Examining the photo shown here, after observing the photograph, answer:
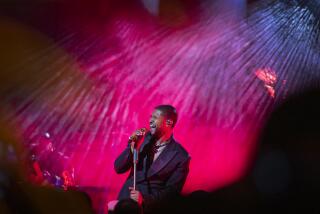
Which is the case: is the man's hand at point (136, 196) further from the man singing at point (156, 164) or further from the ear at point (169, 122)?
the ear at point (169, 122)

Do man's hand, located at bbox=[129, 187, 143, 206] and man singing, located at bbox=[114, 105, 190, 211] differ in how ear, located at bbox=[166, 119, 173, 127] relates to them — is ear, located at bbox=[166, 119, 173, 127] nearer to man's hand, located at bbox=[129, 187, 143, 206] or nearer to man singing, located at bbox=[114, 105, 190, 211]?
man singing, located at bbox=[114, 105, 190, 211]

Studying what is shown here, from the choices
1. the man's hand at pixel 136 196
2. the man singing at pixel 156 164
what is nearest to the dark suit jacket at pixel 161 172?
the man singing at pixel 156 164

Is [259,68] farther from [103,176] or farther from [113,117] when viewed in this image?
[103,176]

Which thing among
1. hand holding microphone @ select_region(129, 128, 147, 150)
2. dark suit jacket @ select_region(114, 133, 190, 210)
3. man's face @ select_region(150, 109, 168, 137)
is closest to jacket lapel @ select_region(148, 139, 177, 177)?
dark suit jacket @ select_region(114, 133, 190, 210)

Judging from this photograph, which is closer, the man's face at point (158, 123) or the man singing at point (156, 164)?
the man singing at point (156, 164)

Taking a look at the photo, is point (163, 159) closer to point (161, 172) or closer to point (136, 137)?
point (161, 172)

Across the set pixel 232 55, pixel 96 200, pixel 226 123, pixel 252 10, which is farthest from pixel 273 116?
pixel 96 200

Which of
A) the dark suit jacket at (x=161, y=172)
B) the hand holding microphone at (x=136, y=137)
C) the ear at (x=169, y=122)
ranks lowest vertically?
the dark suit jacket at (x=161, y=172)

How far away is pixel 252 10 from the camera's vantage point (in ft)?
13.3

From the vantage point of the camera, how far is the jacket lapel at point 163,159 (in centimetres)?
310

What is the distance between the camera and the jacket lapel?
3.10 meters

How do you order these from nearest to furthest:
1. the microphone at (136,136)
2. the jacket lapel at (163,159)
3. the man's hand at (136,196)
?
the man's hand at (136,196) < the microphone at (136,136) < the jacket lapel at (163,159)

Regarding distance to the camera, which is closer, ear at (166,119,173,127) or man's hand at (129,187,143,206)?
man's hand at (129,187,143,206)

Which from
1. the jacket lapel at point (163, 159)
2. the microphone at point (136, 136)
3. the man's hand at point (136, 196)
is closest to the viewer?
the man's hand at point (136, 196)
